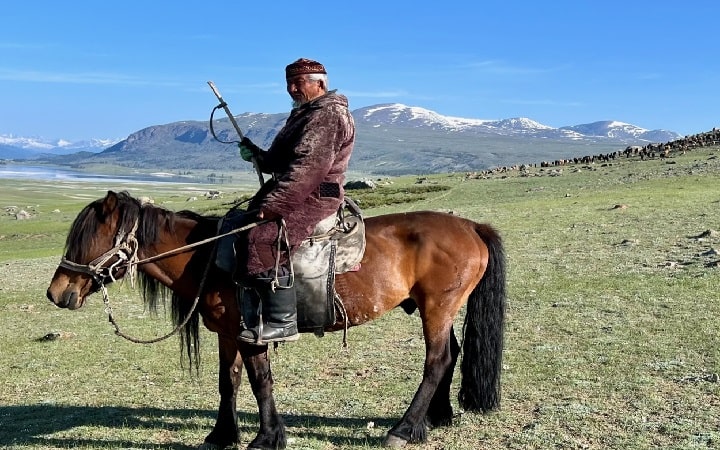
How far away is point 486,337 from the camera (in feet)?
22.4

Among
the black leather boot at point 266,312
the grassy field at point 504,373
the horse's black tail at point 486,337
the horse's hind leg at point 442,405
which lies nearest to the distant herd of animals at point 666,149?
the grassy field at point 504,373

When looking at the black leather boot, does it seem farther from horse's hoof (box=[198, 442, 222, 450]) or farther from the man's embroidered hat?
the man's embroidered hat

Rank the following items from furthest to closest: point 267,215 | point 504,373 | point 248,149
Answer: point 504,373, point 248,149, point 267,215

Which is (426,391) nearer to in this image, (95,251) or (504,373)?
(504,373)

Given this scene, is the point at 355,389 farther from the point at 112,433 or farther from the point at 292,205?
the point at 292,205

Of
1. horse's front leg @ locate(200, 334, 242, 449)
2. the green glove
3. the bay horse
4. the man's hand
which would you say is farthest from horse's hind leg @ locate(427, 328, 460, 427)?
the green glove

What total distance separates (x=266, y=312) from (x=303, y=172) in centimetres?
126

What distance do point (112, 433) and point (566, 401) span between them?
477cm

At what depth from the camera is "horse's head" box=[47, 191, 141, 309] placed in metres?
5.85

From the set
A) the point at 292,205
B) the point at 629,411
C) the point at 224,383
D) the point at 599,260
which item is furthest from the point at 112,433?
the point at 599,260

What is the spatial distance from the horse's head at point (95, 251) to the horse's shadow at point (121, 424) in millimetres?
1692

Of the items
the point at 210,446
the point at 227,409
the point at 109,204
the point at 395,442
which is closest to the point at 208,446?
the point at 210,446

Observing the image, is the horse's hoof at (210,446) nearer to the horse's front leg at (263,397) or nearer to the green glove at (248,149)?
the horse's front leg at (263,397)

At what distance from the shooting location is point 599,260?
15742 millimetres
